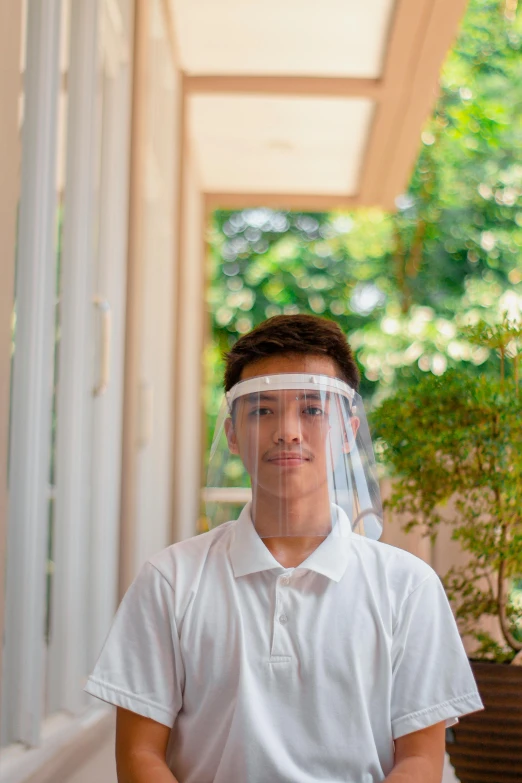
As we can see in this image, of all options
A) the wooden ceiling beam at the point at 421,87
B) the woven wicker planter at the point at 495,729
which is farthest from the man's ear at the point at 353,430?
the wooden ceiling beam at the point at 421,87

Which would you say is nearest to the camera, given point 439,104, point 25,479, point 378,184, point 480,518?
point 25,479

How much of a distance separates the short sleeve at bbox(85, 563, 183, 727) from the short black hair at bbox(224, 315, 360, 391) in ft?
1.07

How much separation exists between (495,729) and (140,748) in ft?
2.90

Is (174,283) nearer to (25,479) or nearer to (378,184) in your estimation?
(378,184)

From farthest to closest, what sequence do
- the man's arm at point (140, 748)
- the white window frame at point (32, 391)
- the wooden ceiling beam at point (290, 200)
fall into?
the wooden ceiling beam at point (290, 200)
the white window frame at point (32, 391)
the man's arm at point (140, 748)

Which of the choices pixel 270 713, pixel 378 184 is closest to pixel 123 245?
pixel 270 713

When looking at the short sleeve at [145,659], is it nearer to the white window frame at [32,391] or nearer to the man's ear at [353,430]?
the man's ear at [353,430]

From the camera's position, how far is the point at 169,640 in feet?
4.09

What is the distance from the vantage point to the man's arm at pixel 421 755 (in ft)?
3.91

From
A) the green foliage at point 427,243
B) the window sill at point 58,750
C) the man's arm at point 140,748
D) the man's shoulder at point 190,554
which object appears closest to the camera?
the man's arm at point 140,748

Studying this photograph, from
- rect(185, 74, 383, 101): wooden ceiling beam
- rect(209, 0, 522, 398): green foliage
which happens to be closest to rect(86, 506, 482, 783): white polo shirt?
rect(185, 74, 383, 101): wooden ceiling beam

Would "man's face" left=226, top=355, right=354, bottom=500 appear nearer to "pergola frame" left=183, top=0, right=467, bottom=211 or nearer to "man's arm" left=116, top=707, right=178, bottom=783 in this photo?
"man's arm" left=116, top=707, right=178, bottom=783

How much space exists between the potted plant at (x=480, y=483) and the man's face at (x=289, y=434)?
688 mm

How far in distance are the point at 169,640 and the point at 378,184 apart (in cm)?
467
